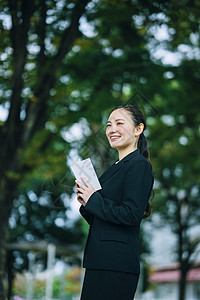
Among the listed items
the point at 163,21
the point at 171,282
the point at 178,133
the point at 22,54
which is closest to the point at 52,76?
the point at 22,54

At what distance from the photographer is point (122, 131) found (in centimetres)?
265

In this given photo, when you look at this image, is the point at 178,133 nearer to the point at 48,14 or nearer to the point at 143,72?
the point at 143,72

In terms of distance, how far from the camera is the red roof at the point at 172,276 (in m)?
29.9

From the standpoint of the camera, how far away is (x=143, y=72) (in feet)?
27.8

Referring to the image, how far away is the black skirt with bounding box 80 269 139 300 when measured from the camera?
2.29 metres

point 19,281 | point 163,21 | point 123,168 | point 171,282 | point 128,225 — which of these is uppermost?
point 163,21

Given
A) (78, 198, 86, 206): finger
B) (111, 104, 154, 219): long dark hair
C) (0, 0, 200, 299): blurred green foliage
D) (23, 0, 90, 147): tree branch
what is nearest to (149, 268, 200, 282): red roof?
(0, 0, 200, 299): blurred green foliage

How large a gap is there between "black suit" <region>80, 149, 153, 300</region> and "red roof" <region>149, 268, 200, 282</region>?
2830cm

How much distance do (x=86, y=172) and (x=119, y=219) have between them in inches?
15.0

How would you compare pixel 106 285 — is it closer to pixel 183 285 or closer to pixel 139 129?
pixel 139 129

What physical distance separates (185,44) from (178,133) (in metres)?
3.73

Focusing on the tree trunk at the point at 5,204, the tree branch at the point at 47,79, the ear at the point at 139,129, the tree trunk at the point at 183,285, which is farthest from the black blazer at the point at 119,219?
the tree trunk at the point at 183,285

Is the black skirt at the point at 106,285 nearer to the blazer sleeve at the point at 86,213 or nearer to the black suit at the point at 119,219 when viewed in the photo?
the black suit at the point at 119,219

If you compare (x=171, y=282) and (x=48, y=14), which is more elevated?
(x=48, y=14)
